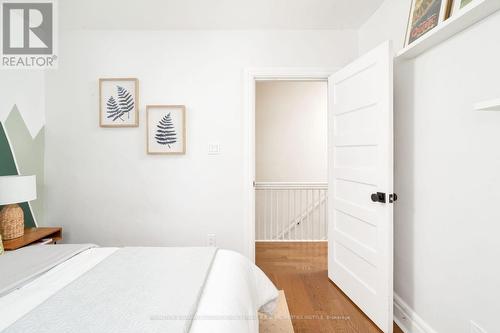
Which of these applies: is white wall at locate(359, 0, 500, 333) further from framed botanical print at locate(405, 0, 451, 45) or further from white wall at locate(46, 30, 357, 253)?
white wall at locate(46, 30, 357, 253)

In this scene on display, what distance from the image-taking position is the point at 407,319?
1.73 m

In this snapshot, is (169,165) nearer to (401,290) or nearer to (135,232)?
(135,232)

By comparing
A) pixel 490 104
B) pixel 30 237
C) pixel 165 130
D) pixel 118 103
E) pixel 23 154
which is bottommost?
pixel 30 237

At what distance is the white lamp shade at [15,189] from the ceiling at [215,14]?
1.52m

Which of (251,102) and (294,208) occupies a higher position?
(251,102)

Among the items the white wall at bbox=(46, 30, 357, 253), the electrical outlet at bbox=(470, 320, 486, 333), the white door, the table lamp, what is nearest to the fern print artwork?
the white wall at bbox=(46, 30, 357, 253)

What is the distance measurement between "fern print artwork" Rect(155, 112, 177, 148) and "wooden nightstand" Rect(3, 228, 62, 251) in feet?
3.93

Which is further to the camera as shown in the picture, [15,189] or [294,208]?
[294,208]

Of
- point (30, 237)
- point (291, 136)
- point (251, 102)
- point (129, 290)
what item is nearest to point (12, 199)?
point (30, 237)

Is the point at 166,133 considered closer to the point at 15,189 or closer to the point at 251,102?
the point at 251,102

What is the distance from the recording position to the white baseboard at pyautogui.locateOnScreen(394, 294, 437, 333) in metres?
1.60

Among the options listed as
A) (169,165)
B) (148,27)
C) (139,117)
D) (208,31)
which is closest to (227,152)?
(169,165)

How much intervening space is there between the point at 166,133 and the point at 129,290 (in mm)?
1716

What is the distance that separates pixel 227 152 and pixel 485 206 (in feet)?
6.34
